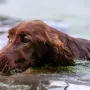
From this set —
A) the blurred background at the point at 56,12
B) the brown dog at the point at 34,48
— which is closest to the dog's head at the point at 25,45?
the brown dog at the point at 34,48

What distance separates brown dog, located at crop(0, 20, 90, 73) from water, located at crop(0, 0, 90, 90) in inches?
6.4

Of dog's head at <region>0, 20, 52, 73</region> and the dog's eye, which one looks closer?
dog's head at <region>0, 20, 52, 73</region>

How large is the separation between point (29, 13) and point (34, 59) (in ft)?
42.0

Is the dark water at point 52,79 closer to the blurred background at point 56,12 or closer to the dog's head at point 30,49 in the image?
the dog's head at point 30,49

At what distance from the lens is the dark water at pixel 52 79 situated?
656cm

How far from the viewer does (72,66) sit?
7.96m

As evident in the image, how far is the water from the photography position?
6.72 metres

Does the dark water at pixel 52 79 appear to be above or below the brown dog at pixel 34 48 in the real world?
below

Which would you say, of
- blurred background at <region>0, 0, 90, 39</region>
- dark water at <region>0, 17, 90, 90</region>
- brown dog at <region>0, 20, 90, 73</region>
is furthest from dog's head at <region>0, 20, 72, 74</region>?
blurred background at <region>0, 0, 90, 39</region>

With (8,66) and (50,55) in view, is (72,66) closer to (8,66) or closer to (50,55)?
(50,55)

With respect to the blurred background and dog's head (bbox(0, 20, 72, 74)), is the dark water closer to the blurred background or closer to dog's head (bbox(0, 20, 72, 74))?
dog's head (bbox(0, 20, 72, 74))

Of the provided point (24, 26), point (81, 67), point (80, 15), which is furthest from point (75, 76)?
point (80, 15)

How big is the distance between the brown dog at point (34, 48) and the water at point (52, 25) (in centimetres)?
16

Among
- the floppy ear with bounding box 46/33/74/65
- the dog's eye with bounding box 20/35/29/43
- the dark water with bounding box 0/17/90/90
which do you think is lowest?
the dark water with bounding box 0/17/90/90
